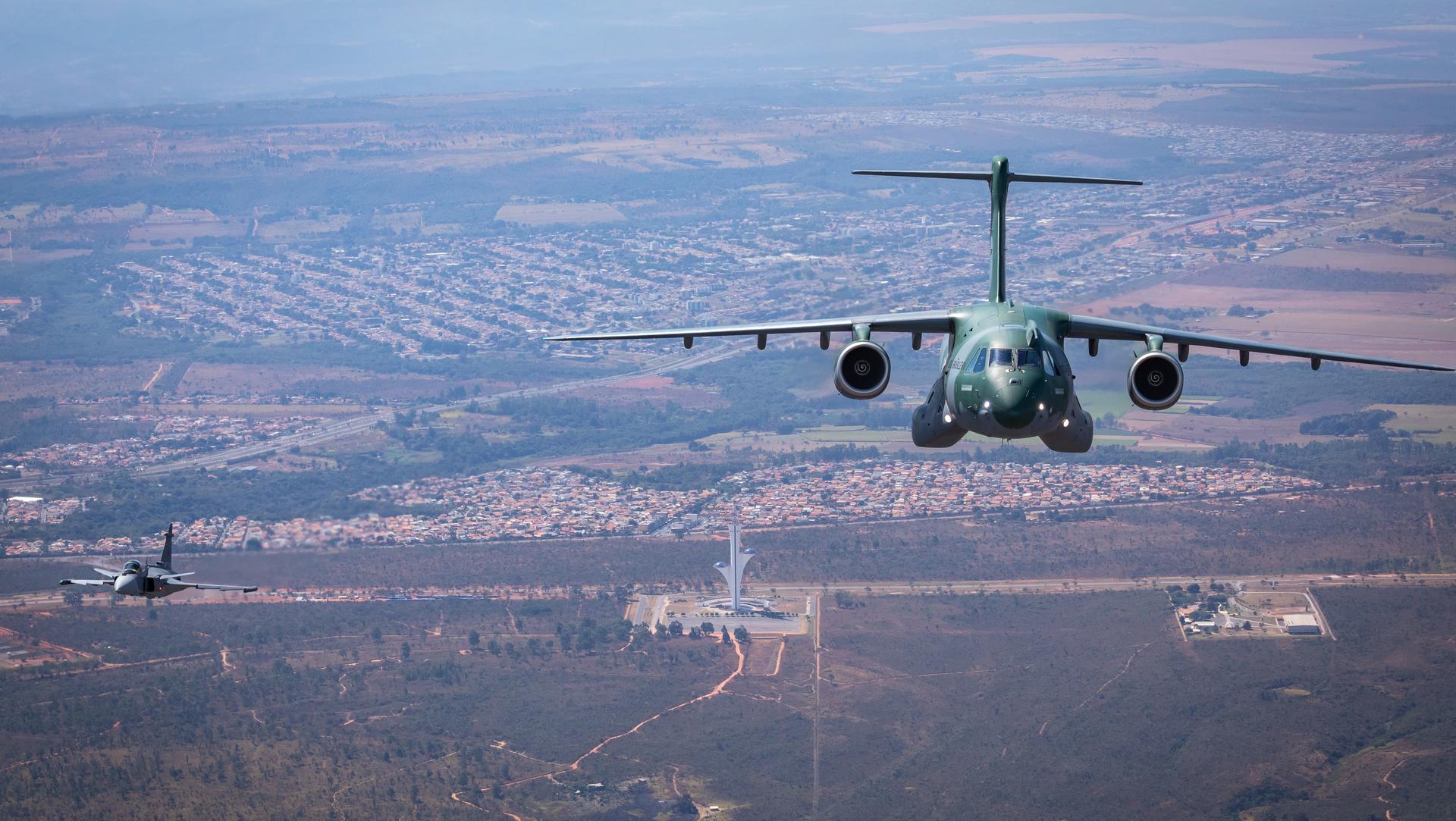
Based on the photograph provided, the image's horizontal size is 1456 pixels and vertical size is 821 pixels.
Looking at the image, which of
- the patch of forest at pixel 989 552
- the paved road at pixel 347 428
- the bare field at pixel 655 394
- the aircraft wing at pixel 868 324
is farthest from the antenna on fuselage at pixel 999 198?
the bare field at pixel 655 394

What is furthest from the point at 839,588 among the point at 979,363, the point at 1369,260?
the point at 1369,260

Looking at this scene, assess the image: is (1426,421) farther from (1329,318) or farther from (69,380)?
(69,380)

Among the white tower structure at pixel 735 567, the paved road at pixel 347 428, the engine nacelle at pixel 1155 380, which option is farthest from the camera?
the paved road at pixel 347 428

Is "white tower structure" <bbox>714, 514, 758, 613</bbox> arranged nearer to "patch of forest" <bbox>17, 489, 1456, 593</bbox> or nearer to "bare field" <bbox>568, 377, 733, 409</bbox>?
"patch of forest" <bbox>17, 489, 1456, 593</bbox>

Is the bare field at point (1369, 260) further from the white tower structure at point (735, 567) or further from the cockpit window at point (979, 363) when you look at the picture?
the cockpit window at point (979, 363)

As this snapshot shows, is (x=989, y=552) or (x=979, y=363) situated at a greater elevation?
(x=979, y=363)

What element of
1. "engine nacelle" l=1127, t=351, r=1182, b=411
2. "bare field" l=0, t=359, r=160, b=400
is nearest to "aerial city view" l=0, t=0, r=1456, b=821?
"engine nacelle" l=1127, t=351, r=1182, b=411

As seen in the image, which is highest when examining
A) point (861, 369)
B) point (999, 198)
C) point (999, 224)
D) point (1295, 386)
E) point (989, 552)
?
point (999, 198)
